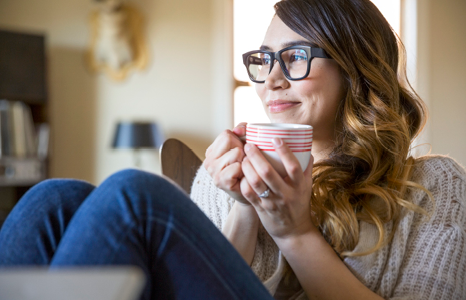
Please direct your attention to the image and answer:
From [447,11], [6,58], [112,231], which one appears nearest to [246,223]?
[112,231]

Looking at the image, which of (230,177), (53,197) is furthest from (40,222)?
(230,177)

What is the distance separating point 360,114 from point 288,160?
0.46 metres

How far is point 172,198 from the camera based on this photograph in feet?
2.11

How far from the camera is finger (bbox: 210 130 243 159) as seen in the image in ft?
2.71

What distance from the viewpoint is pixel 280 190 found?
2.48 feet

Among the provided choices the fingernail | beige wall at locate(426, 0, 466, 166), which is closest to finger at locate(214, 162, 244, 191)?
the fingernail

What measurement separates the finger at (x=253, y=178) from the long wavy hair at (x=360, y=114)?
0.27m

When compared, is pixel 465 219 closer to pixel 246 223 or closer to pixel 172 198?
pixel 246 223

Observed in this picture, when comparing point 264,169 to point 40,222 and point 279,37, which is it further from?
point 279,37

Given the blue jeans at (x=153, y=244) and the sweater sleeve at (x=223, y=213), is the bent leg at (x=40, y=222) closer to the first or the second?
the blue jeans at (x=153, y=244)

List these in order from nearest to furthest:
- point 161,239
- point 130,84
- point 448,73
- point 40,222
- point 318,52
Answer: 1. point 161,239
2. point 40,222
3. point 318,52
4. point 130,84
5. point 448,73

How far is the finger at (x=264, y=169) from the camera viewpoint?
0.73 meters

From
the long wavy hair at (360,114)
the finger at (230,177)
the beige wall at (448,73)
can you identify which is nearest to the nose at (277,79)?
the long wavy hair at (360,114)

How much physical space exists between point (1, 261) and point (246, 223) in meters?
0.51
